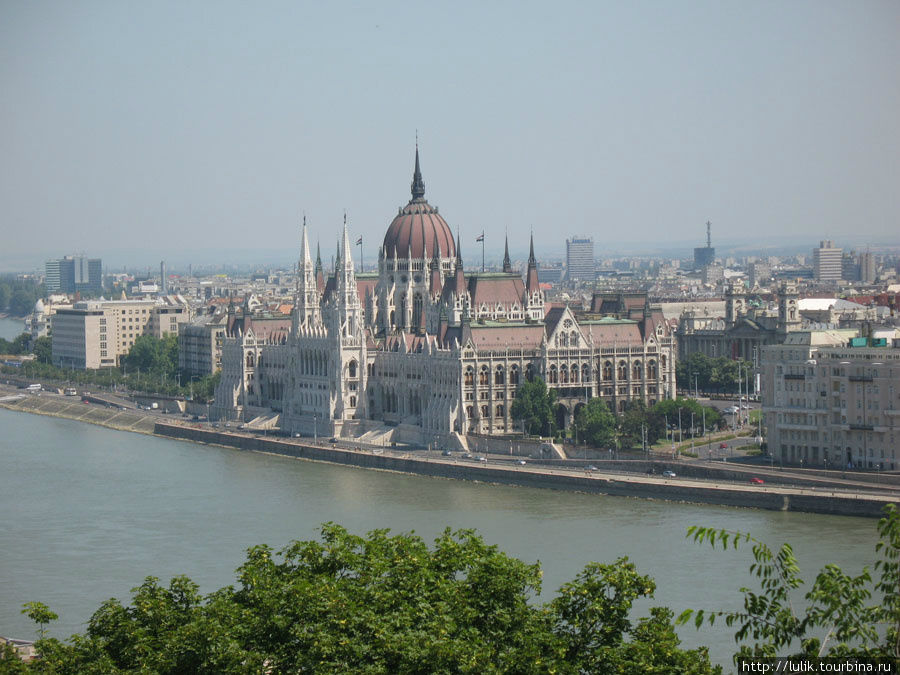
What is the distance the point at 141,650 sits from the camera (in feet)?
79.1

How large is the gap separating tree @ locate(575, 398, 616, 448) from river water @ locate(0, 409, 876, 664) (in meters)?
6.20

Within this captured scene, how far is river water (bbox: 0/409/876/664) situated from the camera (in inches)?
1476

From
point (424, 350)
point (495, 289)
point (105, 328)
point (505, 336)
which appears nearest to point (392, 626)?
point (505, 336)

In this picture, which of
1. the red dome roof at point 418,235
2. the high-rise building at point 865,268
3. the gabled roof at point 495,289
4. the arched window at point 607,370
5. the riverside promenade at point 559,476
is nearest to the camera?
the riverside promenade at point 559,476

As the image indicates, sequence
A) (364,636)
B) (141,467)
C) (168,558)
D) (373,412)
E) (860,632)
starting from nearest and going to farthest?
(860,632) → (364,636) → (168,558) → (141,467) → (373,412)

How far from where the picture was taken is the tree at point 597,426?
61.0m

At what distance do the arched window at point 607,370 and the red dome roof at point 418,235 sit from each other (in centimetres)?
1248

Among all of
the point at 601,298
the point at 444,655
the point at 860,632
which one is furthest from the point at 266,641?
the point at 601,298

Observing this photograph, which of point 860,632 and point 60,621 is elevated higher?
point 860,632

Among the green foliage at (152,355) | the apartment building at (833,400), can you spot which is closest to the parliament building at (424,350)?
the apartment building at (833,400)

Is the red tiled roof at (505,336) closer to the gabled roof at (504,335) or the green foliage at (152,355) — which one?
the gabled roof at (504,335)

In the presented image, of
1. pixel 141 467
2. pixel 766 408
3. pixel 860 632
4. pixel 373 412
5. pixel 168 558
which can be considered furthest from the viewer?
pixel 373 412

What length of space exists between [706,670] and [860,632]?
5.12 meters

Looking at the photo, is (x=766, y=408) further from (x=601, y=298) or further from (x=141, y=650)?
(x=141, y=650)
